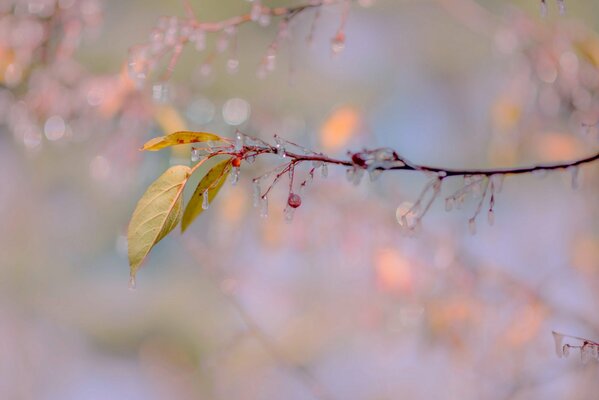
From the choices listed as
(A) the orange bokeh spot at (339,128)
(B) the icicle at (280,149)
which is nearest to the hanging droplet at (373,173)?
(B) the icicle at (280,149)

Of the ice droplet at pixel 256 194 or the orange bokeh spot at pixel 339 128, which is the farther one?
the orange bokeh spot at pixel 339 128

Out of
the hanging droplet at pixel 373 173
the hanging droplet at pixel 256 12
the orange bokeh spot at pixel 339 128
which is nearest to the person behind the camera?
the hanging droplet at pixel 373 173

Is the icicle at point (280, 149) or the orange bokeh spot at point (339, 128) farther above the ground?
the orange bokeh spot at point (339, 128)

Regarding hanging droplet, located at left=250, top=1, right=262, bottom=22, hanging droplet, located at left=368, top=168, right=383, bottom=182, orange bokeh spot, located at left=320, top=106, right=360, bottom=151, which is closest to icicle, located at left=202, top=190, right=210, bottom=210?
hanging droplet, located at left=368, top=168, right=383, bottom=182

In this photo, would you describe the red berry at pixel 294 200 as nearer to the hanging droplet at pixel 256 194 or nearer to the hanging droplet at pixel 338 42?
the hanging droplet at pixel 256 194

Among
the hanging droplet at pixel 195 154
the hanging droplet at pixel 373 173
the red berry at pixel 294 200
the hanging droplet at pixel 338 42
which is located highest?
the hanging droplet at pixel 338 42

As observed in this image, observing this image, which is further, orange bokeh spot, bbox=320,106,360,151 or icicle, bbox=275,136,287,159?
orange bokeh spot, bbox=320,106,360,151

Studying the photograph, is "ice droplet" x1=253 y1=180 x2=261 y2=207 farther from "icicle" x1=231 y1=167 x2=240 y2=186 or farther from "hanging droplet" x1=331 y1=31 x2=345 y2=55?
"hanging droplet" x1=331 y1=31 x2=345 y2=55
